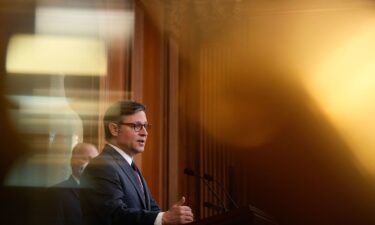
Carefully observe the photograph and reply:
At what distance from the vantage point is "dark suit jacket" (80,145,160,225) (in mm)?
2980

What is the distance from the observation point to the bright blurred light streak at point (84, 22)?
4004 mm

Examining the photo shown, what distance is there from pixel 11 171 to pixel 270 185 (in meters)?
3.04

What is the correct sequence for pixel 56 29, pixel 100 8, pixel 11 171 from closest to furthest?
pixel 11 171
pixel 56 29
pixel 100 8

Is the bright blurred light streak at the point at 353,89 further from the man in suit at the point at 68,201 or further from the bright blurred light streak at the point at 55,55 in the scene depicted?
the man in suit at the point at 68,201

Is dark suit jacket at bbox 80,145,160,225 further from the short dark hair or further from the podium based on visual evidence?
the podium

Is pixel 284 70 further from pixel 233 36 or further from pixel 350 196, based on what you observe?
pixel 350 196

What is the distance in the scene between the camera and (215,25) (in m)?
6.04

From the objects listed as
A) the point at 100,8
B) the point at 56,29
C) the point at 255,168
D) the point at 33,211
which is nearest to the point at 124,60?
the point at 100,8

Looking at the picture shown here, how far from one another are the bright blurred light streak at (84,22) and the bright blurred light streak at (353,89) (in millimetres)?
1830

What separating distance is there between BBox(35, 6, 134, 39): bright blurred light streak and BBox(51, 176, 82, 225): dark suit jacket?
2.88ft

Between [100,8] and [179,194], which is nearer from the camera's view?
[100,8]

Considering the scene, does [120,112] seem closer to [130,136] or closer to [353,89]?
[130,136]

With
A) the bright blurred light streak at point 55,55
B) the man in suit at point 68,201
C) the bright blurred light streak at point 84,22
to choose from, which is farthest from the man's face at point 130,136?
the bright blurred light streak at point 84,22

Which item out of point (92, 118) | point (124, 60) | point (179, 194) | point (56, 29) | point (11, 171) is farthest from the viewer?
point (179, 194)
